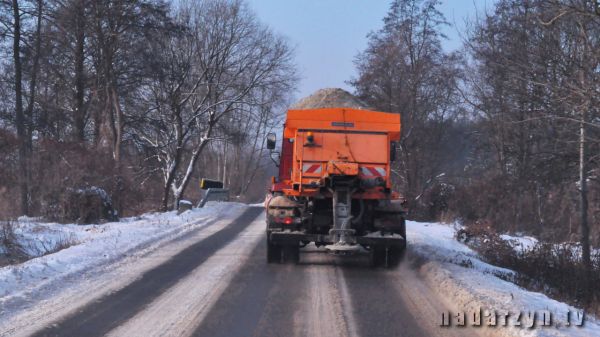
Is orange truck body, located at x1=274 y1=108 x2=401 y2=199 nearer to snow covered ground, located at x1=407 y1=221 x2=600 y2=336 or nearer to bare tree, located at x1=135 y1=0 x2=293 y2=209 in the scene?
snow covered ground, located at x1=407 y1=221 x2=600 y2=336

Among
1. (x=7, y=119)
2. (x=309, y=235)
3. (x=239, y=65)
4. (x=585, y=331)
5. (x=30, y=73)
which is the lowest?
(x=585, y=331)

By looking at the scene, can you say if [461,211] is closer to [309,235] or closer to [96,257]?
[309,235]

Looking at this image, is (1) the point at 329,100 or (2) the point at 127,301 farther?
(1) the point at 329,100

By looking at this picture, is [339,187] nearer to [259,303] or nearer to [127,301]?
[259,303]

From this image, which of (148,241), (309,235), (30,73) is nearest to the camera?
(309,235)

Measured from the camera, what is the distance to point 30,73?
25172 millimetres

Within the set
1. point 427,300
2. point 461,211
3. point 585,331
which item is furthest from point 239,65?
point 585,331

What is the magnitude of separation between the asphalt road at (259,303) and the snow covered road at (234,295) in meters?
0.01

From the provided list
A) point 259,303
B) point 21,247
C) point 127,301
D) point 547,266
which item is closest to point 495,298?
point 259,303

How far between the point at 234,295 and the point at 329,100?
64.1ft

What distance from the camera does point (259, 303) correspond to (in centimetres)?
852

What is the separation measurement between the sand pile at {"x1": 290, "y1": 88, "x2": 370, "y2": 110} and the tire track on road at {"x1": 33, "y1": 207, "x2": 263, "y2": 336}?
14168 mm

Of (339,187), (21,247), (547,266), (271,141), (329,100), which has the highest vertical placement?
(329,100)

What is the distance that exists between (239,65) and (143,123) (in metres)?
5.80
